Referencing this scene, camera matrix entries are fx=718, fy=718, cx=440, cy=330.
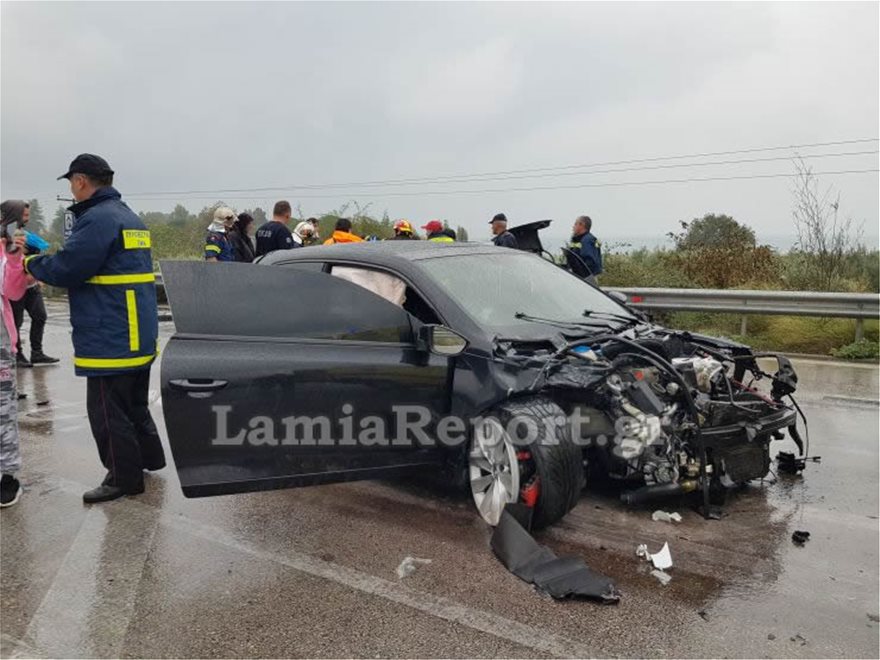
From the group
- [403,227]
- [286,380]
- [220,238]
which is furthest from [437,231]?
[286,380]

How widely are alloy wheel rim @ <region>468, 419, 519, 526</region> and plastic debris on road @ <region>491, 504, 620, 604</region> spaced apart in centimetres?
10

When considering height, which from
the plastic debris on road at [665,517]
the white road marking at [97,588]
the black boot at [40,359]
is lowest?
the white road marking at [97,588]

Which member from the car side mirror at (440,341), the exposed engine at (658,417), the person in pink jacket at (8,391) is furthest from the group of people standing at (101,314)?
the exposed engine at (658,417)

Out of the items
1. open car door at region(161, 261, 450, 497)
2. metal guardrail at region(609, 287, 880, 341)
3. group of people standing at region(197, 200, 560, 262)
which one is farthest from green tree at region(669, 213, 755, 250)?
open car door at region(161, 261, 450, 497)

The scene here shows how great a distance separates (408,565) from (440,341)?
3.69ft

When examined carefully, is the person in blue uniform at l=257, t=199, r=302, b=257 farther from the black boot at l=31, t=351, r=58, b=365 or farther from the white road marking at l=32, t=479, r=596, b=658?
the white road marking at l=32, t=479, r=596, b=658

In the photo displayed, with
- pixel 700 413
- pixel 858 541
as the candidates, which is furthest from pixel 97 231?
pixel 858 541

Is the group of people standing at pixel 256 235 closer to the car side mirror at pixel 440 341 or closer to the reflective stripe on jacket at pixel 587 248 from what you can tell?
the reflective stripe on jacket at pixel 587 248

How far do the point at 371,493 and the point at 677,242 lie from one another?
40.6ft

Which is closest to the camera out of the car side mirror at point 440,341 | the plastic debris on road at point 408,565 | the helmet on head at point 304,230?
the plastic debris on road at point 408,565

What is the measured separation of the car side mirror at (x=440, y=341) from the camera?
3732 mm

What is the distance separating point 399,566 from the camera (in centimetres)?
333

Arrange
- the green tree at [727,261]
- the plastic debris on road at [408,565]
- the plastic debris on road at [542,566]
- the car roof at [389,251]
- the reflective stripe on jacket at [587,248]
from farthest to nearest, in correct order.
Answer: the green tree at [727,261] < the reflective stripe on jacket at [587,248] < the car roof at [389,251] < the plastic debris on road at [408,565] < the plastic debris on road at [542,566]

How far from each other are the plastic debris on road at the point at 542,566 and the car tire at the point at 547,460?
112mm
